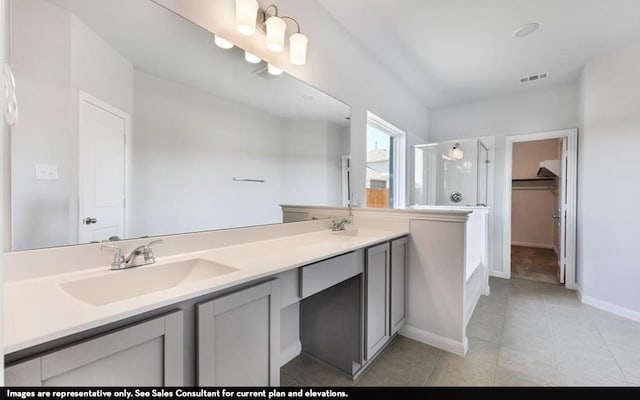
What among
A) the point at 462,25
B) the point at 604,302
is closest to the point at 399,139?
the point at 462,25

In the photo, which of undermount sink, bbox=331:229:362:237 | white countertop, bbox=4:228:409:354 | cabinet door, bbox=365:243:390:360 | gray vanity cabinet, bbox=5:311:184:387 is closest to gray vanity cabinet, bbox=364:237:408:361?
cabinet door, bbox=365:243:390:360

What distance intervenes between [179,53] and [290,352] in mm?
1949

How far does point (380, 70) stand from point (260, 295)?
2817mm

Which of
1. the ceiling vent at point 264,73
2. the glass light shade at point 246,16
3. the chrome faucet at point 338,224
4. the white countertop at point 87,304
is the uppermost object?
the glass light shade at point 246,16

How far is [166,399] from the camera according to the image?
0.78 metres

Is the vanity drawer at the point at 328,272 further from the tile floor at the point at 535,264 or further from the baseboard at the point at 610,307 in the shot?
the tile floor at the point at 535,264

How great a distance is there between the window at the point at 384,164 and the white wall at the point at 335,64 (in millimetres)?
100

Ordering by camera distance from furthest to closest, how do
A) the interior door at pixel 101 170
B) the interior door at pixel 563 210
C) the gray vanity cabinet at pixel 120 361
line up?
the interior door at pixel 563 210, the interior door at pixel 101 170, the gray vanity cabinet at pixel 120 361

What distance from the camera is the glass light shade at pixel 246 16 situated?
1.46m

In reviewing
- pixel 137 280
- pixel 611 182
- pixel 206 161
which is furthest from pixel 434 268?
pixel 611 182

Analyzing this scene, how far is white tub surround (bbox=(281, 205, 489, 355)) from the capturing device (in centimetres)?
189

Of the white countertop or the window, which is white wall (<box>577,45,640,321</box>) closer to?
the window

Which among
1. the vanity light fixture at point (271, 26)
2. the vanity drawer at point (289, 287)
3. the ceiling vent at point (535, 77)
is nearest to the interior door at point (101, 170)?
the vanity drawer at point (289, 287)

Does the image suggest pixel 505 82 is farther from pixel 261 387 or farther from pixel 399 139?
pixel 261 387
